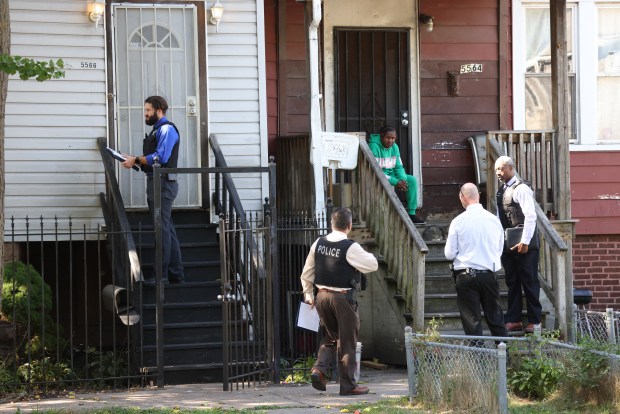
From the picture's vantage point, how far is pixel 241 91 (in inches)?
514

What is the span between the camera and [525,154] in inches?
532

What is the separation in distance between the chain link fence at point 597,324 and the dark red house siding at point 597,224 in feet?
10.0

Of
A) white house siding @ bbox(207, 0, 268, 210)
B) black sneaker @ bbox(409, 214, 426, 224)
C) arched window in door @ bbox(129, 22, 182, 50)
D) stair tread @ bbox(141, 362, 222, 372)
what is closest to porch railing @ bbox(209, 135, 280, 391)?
stair tread @ bbox(141, 362, 222, 372)

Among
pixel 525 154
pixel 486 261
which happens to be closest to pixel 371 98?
pixel 525 154

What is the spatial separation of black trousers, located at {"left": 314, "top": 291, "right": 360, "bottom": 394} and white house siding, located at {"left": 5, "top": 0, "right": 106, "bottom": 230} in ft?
12.2

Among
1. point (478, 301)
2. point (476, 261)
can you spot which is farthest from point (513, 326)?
point (476, 261)

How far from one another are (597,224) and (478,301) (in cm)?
495

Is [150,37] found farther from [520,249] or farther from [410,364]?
[410,364]

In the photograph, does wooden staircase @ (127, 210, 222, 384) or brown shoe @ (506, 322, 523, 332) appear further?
brown shoe @ (506, 322, 523, 332)

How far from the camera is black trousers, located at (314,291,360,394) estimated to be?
32.2 feet

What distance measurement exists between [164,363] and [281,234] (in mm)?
1959

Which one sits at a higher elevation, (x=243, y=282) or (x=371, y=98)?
(x=371, y=98)

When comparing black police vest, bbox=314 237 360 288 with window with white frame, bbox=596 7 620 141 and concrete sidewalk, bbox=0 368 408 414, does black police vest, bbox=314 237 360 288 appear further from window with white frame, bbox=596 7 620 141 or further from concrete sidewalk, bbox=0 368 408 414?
window with white frame, bbox=596 7 620 141

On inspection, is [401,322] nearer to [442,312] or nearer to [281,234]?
[442,312]
